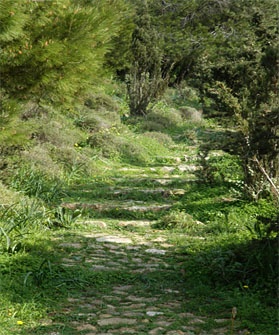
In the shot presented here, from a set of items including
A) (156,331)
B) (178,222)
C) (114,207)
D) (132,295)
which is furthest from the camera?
(114,207)

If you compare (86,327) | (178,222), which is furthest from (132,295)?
(178,222)

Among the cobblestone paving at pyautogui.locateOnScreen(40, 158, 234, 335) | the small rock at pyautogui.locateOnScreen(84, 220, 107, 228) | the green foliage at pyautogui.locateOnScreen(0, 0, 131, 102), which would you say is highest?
the green foliage at pyautogui.locateOnScreen(0, 0, 131, 102)

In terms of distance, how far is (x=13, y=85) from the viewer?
5453 mm

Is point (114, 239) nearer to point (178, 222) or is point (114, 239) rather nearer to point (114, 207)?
point (178, 222)

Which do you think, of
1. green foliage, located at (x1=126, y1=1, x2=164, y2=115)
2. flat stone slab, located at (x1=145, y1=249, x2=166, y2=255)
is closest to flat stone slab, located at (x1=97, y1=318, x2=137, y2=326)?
flat stone slab, located at (x1=145, y1=249, x2=166, y2=255)

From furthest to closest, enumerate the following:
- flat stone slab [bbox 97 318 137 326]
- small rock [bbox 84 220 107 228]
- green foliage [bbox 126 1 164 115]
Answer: green foliage [bbox 126 1 164 115]
small rock [bbox 84 220 107 228]
flat stone slab [bbox 97 318 137 326]

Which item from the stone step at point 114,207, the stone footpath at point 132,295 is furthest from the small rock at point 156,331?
the stone step at point 114,207

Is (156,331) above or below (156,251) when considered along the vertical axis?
above

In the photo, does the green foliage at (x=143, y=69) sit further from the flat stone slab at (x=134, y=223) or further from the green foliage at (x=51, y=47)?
the flat stone slab at (x=134, y=223)

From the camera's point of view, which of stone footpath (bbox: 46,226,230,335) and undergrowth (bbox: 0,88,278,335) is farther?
undergrowth (bbox: 0,88,278,335)

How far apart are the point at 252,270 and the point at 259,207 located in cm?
194

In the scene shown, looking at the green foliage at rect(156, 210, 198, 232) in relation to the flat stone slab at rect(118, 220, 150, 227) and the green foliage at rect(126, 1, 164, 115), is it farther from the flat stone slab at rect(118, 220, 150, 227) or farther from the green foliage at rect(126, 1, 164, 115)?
the green foliage at rect(126, 1, 164, 115)

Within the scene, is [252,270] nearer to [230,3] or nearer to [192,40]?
[192,40]

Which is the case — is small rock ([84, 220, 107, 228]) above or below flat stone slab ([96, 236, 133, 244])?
below
